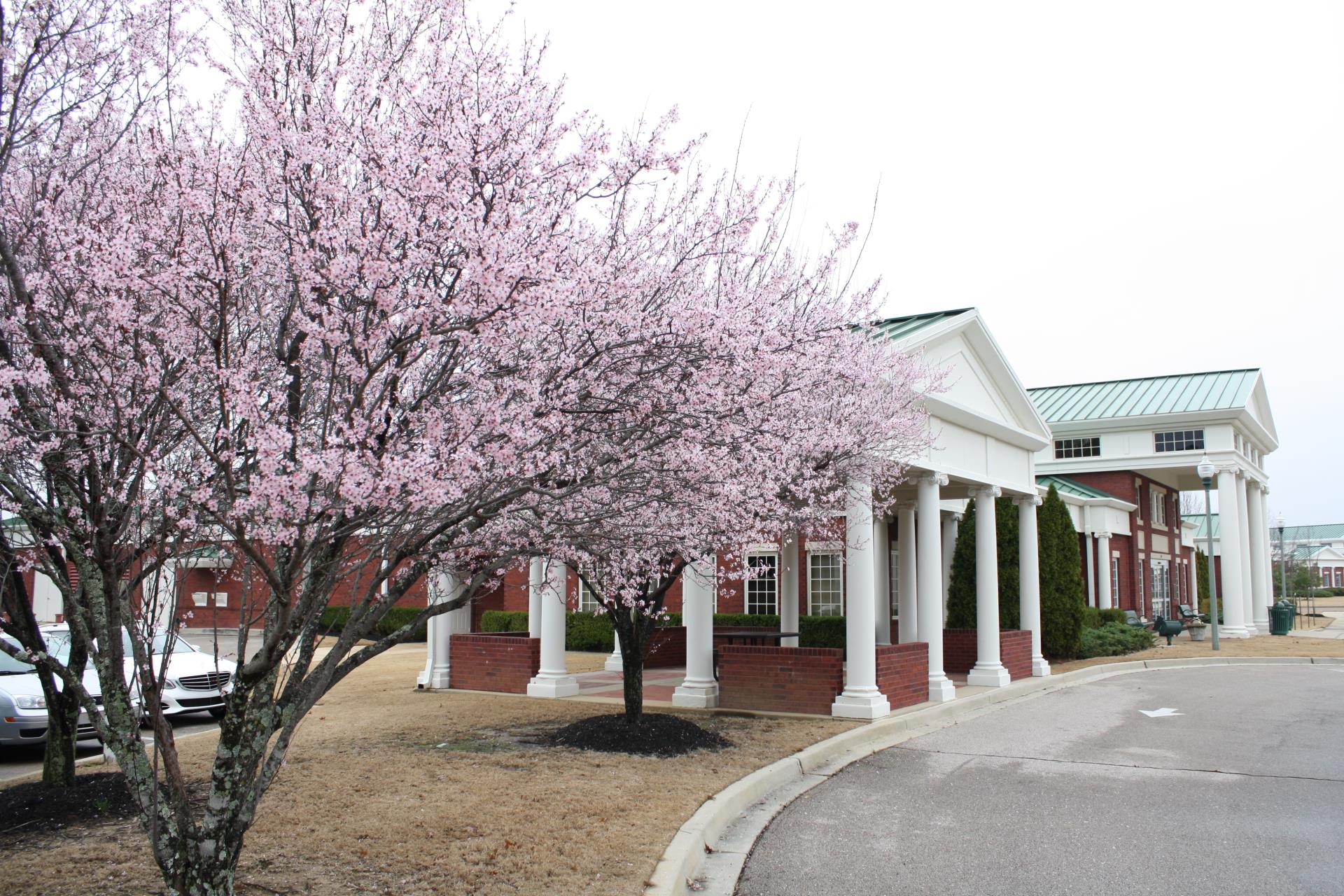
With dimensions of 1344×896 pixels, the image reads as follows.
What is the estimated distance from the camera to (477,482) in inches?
175

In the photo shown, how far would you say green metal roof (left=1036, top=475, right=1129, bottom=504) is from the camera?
3184cm

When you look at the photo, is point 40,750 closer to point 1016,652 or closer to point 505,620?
point 1016,652

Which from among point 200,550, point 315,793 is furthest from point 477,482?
point 315,793

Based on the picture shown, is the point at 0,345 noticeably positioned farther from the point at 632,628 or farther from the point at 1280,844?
the point at 1280,844

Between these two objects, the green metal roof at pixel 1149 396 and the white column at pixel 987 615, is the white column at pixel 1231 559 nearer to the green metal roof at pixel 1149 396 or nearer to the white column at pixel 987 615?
the green metal roof at pixel 1149 396

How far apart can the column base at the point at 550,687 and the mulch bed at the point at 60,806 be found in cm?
709

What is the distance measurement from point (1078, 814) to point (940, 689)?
20.7 ft

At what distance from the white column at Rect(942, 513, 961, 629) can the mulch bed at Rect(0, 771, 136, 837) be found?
1746 centimetres

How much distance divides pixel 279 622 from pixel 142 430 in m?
1.02

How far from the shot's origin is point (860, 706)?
39.2 ft

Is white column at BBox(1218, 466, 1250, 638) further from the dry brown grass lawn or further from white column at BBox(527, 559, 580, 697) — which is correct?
the dry brown grass lawn

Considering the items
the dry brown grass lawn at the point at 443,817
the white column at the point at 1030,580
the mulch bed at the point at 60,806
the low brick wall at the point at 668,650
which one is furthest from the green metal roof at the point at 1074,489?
the mulch bed at the point at 60,806

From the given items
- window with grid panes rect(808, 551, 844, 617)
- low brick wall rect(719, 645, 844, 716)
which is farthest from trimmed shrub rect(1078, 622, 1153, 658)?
low brick wall rect(719, 645, 844, 716)

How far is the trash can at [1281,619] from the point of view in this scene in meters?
31.5
